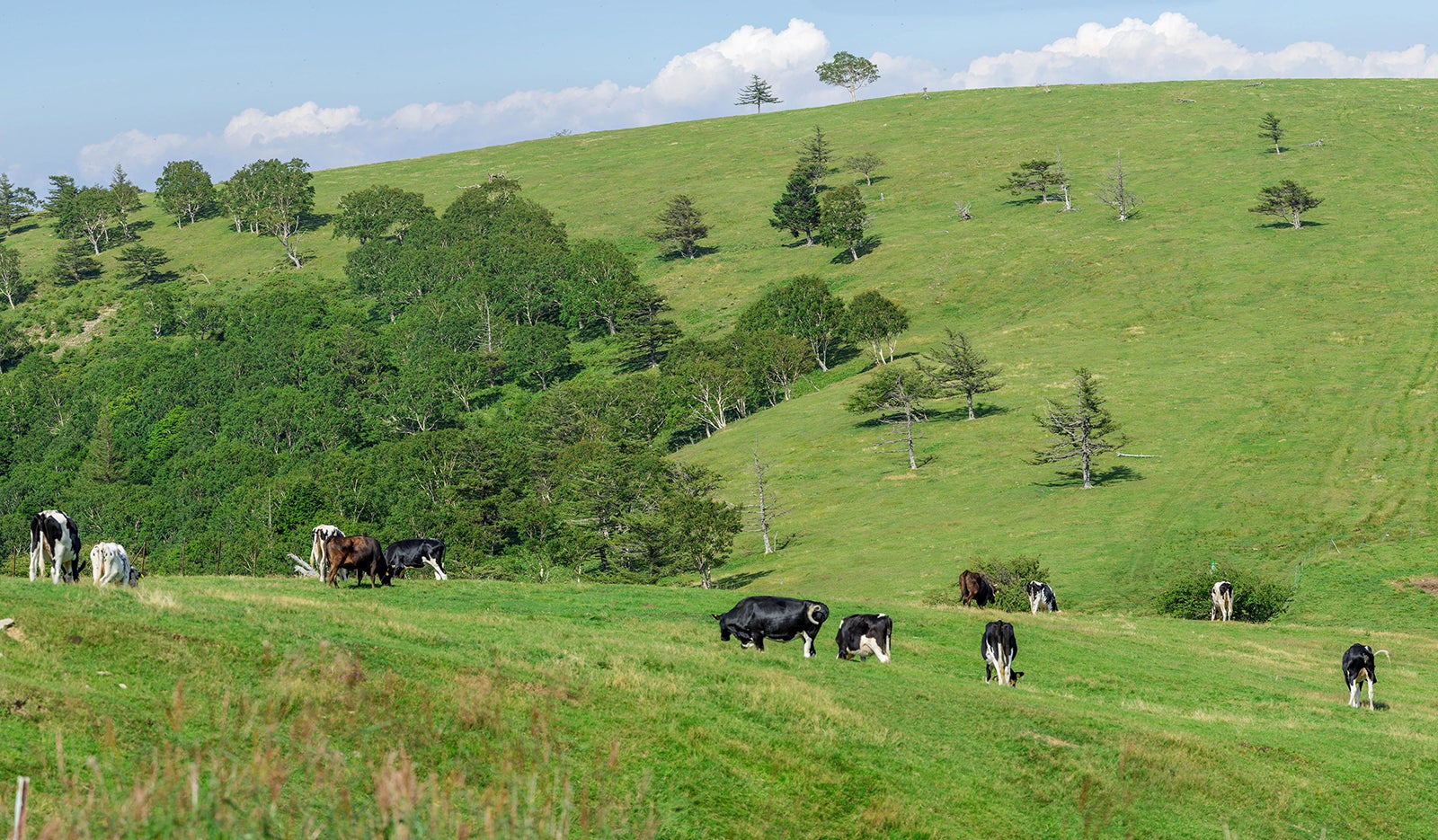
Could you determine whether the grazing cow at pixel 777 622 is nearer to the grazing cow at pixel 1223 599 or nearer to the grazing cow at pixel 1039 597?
the grazing cow at pixel 1039 597

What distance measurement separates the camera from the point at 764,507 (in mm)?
85438

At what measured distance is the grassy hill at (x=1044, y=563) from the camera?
16031 millimetres

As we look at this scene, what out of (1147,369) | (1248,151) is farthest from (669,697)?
(1248,151)

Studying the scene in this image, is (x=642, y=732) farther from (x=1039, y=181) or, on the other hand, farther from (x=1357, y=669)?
(x=1039, y=181)

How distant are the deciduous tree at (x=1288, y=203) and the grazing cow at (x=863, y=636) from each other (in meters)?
137

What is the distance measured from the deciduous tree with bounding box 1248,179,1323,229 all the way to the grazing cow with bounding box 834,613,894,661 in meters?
137

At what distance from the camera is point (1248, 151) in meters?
180

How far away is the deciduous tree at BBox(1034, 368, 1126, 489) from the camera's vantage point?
275ft

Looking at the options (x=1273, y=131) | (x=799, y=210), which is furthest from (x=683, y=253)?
(x=1273, y=131)

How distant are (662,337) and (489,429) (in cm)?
3210

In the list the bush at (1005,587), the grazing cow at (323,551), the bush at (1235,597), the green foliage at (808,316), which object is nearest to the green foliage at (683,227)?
the green foliage at (808,316)

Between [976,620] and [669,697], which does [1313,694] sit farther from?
[669,697]

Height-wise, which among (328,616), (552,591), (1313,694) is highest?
(328,616)

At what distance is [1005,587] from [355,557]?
2958cm
